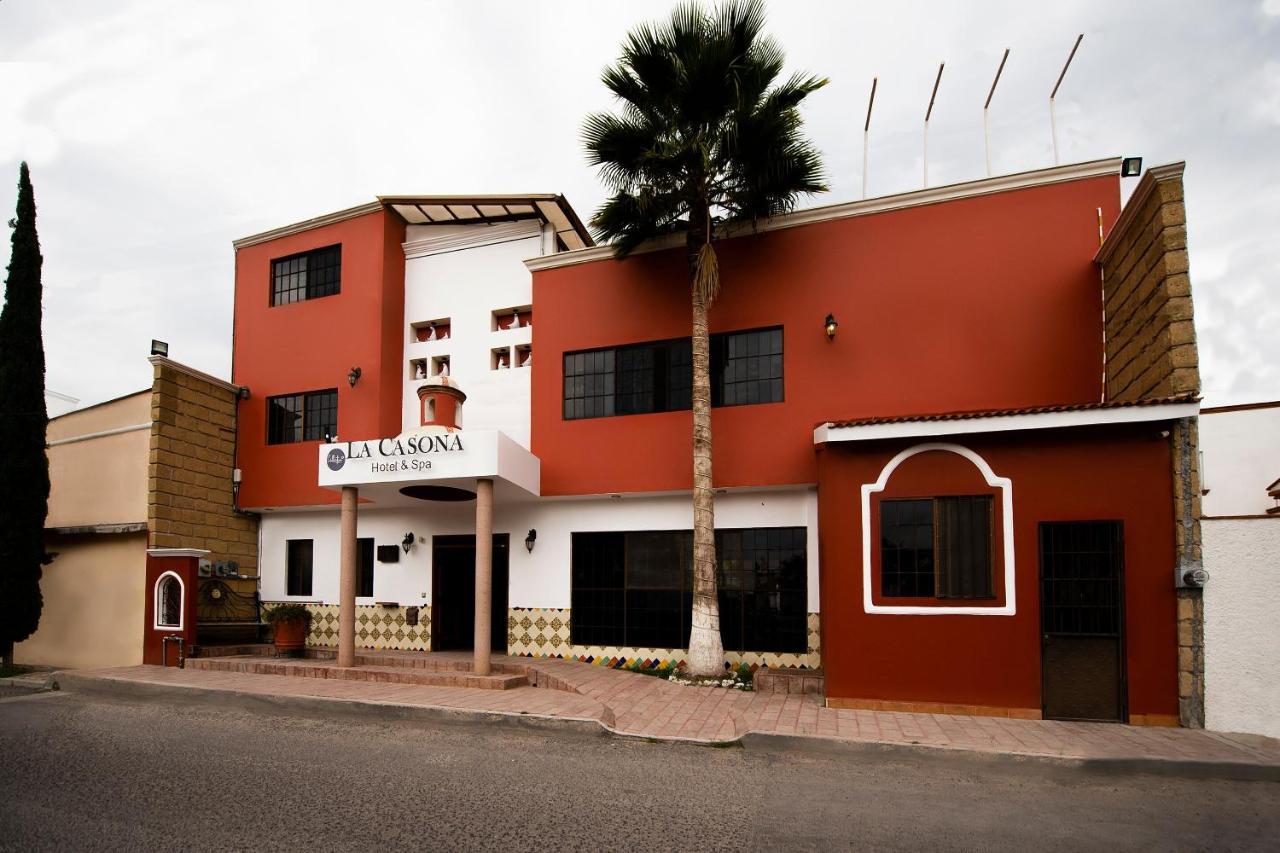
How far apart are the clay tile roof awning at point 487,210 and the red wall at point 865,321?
178 cm

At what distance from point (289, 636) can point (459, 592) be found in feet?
10.5

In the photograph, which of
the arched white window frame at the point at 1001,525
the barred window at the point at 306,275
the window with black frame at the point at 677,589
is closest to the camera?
the arched white window frame at the point at 1001,525

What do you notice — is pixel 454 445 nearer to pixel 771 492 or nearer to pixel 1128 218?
pixel 771 492

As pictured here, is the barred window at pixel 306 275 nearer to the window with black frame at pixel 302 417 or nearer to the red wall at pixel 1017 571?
the window with black frame at pixel 302 417

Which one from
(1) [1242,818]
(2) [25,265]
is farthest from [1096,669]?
(2) [25,265]

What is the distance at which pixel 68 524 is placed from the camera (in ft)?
48.5

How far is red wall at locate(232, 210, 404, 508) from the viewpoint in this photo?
47.1 ft

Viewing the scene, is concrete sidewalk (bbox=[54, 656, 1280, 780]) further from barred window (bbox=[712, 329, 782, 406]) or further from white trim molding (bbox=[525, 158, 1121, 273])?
white trim molding (bbox=[525, 158, 1121, 273])

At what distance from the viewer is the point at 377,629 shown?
46.2 feet

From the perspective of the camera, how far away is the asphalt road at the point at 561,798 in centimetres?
505

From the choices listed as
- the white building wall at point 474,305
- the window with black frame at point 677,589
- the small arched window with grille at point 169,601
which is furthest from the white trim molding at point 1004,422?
the small arched window with grille at point 169,601

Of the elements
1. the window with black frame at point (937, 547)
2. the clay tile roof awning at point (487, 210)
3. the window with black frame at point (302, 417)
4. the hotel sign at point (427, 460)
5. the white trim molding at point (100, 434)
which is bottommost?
the window with black frame at point (937, 547)

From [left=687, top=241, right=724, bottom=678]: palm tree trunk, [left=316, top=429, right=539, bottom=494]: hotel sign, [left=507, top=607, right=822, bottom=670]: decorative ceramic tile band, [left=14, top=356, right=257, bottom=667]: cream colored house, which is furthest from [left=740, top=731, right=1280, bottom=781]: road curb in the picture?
[left=14, top=356, right=257, bottom=667]: cream colored house

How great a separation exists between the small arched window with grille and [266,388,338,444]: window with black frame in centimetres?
327
